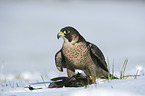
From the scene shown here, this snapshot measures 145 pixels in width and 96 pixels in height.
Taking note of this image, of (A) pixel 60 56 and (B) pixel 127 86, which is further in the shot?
(A) pixel 60 56

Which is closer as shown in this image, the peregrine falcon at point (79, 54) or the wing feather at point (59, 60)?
the peregrine falcon at point (79, 54)

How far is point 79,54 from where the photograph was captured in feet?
15.9

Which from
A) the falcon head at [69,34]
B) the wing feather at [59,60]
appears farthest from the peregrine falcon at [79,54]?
the wing feather at [59,60]

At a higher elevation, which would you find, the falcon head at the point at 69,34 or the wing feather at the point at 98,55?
the falcon head at the point at 69,34

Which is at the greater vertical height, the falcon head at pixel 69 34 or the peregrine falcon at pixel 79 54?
the falcon head at pixel 69 34

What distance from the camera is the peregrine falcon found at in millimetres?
4867

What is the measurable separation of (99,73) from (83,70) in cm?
40

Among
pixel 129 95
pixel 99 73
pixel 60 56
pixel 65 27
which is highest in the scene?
pixel 65 27

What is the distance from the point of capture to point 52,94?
3.72 meters

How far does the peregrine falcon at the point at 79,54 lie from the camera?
4.87 m

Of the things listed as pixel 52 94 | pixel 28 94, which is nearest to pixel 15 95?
pixel 28 94

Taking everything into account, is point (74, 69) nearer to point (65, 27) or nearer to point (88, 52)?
point (88, 52)

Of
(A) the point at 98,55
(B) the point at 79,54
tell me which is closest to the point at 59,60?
(B) the point at 79,54

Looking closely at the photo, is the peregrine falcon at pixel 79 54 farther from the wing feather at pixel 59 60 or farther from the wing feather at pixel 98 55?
the wing feather at pixel 59 60
